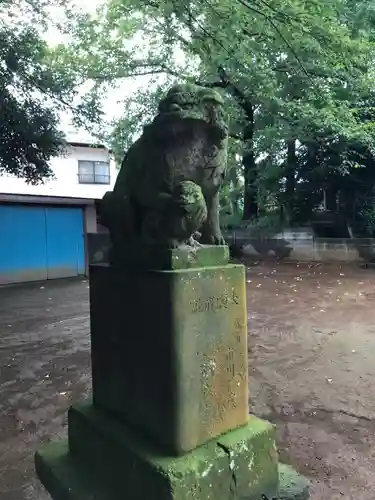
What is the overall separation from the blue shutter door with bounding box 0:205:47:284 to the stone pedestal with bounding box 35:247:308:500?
8.30 metres

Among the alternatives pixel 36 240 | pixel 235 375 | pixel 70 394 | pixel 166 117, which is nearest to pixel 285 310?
pixel 70 394

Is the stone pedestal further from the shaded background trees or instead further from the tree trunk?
the tree trunk

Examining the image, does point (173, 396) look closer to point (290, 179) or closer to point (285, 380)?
point (285, 380)

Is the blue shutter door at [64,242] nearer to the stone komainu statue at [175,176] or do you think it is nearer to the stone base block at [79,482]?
the stone base block at [79,482]

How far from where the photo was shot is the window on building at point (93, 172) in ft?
50.6

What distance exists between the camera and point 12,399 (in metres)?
3.07

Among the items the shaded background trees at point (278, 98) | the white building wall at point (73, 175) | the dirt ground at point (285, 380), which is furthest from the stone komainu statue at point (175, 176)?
the white building wall at point (73, 175)

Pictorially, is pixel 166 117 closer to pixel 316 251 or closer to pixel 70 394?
pixel 70 394

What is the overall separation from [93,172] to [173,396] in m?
15.0

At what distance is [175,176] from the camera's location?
1.58m

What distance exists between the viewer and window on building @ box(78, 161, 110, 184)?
15.4 meters

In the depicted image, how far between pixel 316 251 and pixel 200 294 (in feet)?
30.0

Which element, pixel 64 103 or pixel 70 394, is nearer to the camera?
pixel 70 394

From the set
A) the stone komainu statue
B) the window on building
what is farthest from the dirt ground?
the window on building
